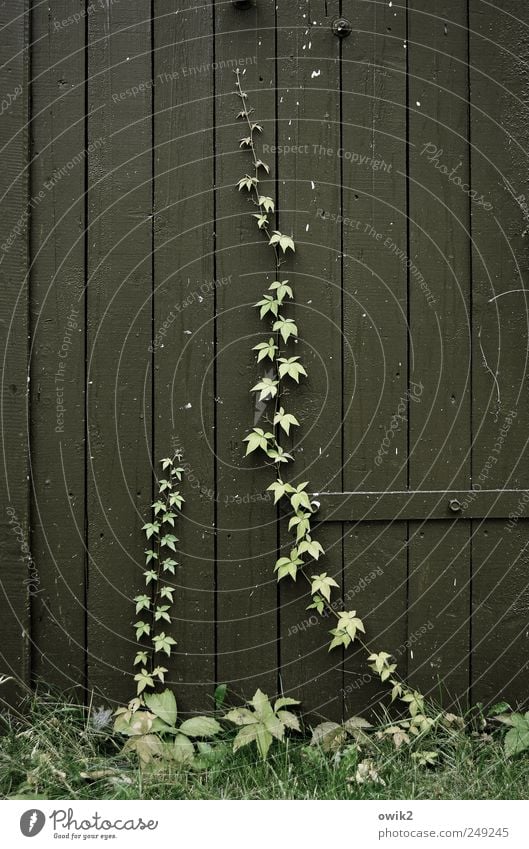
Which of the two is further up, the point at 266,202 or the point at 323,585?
the point at 266,202

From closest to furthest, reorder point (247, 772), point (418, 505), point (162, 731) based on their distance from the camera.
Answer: point (247, 772), point (162, 731), point (418, 505)

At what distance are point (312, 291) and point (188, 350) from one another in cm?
48

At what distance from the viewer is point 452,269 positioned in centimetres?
236

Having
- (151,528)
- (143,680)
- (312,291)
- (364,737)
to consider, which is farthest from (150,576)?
(312,291)

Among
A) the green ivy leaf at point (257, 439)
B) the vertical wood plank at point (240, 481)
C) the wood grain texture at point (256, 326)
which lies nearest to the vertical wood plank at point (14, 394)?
the wood grain texture at point (256, 326)

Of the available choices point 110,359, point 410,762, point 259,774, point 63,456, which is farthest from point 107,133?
point 410,762

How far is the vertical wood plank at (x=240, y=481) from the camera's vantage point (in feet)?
7.65

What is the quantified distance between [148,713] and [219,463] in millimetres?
869

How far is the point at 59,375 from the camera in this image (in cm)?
231

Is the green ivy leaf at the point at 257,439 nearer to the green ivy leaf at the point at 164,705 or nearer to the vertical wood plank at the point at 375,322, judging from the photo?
the vertical wood plank at the point at 375,322

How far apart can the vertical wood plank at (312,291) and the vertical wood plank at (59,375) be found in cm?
71

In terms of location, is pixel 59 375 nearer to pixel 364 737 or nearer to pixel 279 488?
pixel 279 488

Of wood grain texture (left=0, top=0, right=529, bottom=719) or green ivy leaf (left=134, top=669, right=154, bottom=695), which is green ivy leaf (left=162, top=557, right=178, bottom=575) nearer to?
wood grain texture (left=0, top=0, right=529, bottom=719)

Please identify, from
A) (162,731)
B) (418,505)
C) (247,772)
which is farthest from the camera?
(418,505)
